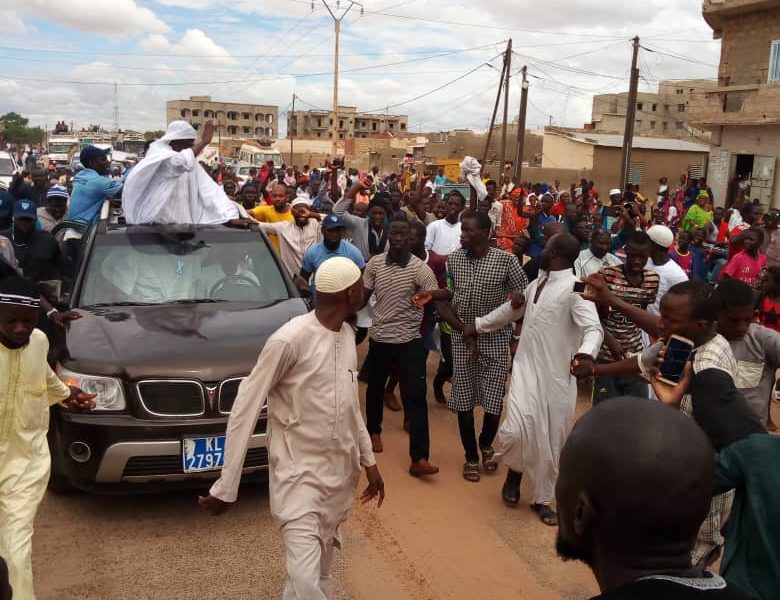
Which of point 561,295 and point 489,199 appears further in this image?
point 489,199

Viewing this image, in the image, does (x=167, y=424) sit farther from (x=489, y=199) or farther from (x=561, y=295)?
(x=489, y=199)

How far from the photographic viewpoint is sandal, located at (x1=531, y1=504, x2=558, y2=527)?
528cm

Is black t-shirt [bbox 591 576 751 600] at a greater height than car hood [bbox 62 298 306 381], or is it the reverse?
black t-shirt [bbox 591 576 751 600]

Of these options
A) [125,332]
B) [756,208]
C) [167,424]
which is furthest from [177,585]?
[756,208]

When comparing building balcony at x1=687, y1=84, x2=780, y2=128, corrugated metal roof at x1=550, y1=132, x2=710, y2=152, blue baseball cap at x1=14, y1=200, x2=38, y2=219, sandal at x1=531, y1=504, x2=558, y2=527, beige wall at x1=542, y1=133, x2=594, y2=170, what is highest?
building balcony at x1=687, y1=84, x2=780, y2=128

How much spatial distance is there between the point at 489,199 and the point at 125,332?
27.3ft

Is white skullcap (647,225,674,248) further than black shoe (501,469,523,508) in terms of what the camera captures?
Yes

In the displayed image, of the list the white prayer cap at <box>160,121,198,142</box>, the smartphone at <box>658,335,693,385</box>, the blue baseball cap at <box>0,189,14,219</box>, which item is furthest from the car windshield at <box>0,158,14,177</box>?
the smartphone at <box>658,335,693,385</box>

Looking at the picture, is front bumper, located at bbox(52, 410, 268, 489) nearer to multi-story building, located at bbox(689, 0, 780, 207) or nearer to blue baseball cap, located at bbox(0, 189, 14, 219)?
blue baseball cap, located at bbox(0, 189, 14, 219)

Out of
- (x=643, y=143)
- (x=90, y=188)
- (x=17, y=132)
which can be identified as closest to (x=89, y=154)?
(x=90, y=188)

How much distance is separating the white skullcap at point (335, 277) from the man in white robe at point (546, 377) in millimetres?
1973

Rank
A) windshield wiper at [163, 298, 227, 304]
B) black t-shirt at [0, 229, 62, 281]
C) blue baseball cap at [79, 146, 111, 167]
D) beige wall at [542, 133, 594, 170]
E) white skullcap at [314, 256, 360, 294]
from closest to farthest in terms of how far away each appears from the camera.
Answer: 1. white skullcap at [314, 256, 360, 294]
2. windshield wiper at [163, 298, 227, 304]
3. black t-shirt at [0, 229, 62, 281]
4. blue baseball cap at [79, 146, 111, 167]
5. beige wall at [542, 133, 594, 170]

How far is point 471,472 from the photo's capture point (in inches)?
236

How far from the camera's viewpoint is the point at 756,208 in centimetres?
1372
